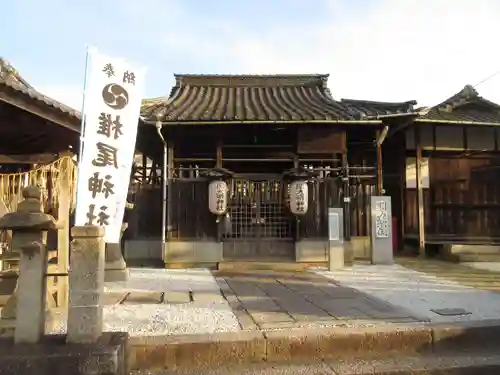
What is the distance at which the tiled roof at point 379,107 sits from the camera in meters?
12.8

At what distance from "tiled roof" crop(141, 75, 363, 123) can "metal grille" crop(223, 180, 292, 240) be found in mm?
1975

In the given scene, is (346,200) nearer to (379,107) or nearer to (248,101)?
(379,107)

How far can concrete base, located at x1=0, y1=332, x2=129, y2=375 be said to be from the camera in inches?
150

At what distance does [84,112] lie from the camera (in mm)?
6715

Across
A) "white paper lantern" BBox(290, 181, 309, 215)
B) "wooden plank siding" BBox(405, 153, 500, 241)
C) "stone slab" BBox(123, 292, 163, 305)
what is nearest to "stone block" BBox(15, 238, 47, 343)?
"stone slab" BBox(123, 292, 163, 305)

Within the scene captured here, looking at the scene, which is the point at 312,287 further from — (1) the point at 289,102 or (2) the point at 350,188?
(1) the point at 289,102

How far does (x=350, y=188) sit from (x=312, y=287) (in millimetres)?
5294

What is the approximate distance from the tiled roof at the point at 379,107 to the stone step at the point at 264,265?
476 cm

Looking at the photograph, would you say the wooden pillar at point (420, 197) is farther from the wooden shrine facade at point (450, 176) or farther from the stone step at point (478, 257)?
the stone step at point (478, 257)

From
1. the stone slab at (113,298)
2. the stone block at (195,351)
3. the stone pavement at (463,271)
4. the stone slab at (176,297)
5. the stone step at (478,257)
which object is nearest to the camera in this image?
the stone block at (195,351)

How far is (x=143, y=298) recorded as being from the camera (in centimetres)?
753

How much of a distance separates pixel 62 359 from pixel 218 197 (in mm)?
8068

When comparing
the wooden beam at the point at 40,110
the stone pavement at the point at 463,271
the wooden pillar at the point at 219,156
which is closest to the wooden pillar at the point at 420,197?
the stone pavement at the point at 463,271

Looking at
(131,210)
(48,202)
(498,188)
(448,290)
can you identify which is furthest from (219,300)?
(498,188)
